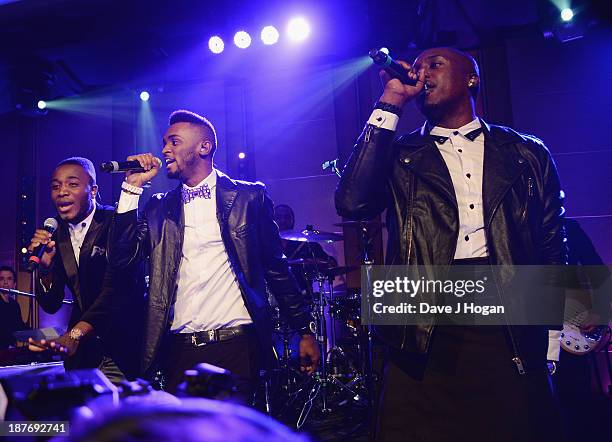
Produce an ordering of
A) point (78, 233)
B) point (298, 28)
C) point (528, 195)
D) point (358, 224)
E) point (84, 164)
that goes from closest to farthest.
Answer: point (528, 195), point (78, 233), point (84, 164), point (358, 224), point (298, 28)

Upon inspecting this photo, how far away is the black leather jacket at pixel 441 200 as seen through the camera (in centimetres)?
218

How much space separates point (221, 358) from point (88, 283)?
3.69 feet

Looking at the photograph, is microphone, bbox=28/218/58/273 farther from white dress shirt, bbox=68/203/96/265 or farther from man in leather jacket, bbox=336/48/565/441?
man in leather jacket, bbox=336/48/565/441

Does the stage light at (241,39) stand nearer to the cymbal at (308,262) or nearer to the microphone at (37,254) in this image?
the cymbal at (308,262)

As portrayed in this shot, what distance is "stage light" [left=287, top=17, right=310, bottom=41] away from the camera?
311 inches

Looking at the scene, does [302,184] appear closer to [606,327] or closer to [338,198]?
[606,327]

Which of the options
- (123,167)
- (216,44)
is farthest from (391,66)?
(216,44)

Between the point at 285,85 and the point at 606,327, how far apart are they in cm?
632

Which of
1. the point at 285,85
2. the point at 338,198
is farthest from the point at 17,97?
the point at 338,198

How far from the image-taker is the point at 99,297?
10.4ft

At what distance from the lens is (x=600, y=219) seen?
26.1ft

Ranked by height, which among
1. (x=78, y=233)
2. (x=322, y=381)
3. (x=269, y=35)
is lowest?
(x=322, y=381)

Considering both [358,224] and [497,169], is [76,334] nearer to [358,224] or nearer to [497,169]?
[497,169]

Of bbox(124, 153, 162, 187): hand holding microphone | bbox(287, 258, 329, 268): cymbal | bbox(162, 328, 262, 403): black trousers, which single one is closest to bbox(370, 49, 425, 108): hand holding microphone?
bbox(162, 328, 262, 403): black trousers
